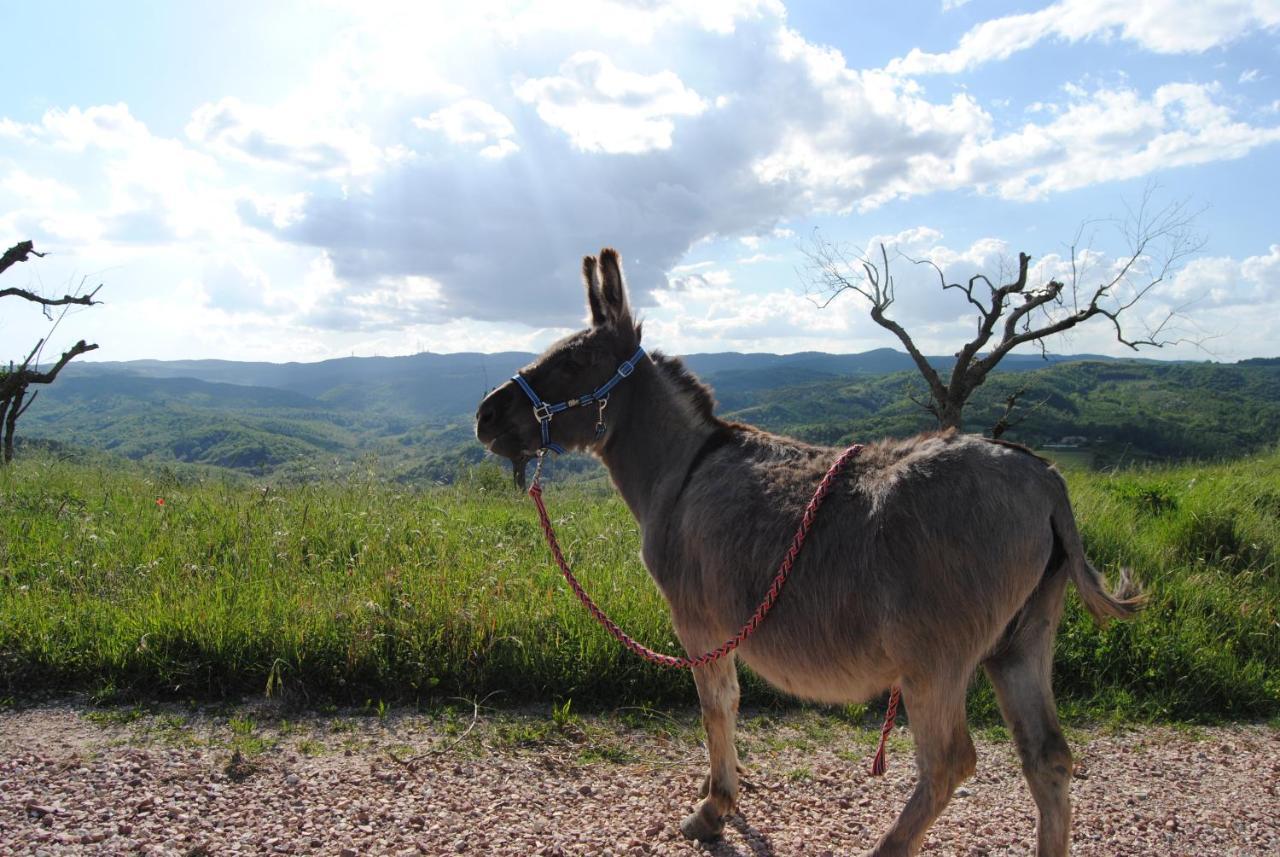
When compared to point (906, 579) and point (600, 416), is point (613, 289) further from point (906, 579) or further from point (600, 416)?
point (906, 579)

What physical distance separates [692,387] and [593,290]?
0.84 meters

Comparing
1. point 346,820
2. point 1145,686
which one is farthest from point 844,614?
point 1145,686

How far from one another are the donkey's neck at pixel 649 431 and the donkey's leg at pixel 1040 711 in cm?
185

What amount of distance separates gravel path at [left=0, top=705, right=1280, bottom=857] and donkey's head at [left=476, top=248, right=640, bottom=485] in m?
2.06

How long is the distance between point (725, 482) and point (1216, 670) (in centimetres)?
541

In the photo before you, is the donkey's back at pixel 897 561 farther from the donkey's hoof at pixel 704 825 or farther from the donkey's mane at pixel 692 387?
the donkey's hoof at pixel 704 825

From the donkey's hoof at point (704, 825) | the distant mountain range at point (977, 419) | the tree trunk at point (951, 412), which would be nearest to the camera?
the donkey's hoof at point (704, 825)

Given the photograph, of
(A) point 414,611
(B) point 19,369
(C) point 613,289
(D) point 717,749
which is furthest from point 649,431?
(B) point 19,369

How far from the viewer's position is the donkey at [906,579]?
3012 mm

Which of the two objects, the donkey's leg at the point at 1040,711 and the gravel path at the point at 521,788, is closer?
the donkey's leg at the point at 1040,711

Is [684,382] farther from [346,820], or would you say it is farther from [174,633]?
[174,633]

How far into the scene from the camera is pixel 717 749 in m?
4.27

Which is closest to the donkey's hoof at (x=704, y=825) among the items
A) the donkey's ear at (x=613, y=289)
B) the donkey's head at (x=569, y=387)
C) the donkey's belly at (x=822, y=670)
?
the donkey's belly at (x=822, y=670)

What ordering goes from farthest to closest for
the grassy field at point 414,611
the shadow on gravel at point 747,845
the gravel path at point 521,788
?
1. the grassy field at point 414,611
2. the shadow on gravel at point 747,845
3. the gravel path at point 521,788
